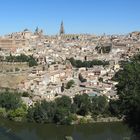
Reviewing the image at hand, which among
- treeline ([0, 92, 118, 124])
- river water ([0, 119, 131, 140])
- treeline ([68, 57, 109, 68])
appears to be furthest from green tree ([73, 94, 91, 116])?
treeline ([68, 57, 109, 68])

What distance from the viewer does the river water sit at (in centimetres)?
1045

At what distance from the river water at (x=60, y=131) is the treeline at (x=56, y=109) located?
23 cm

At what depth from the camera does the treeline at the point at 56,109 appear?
11469mm

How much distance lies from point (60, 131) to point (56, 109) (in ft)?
2.77

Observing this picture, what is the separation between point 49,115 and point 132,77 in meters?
4.98

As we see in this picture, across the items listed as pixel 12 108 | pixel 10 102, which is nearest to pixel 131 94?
pixel 12 108

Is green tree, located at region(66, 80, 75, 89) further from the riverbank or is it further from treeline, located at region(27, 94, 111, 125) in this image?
the riverbank

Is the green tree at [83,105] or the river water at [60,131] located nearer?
the river water at [60,131]

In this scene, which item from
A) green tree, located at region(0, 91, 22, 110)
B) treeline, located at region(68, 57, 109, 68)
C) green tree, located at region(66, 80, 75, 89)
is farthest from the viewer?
treeline, located at region(68, 57, 109, 68)

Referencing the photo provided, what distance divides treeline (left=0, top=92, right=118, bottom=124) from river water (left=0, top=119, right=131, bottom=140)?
229 mm

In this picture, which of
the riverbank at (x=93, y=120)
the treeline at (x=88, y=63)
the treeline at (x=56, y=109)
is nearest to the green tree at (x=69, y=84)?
the treeline at (x=56, y=109)

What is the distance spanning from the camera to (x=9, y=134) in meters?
10.4

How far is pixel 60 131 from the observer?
35.9 feet

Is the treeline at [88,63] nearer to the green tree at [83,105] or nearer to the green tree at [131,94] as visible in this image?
the green tree at [83,105]
